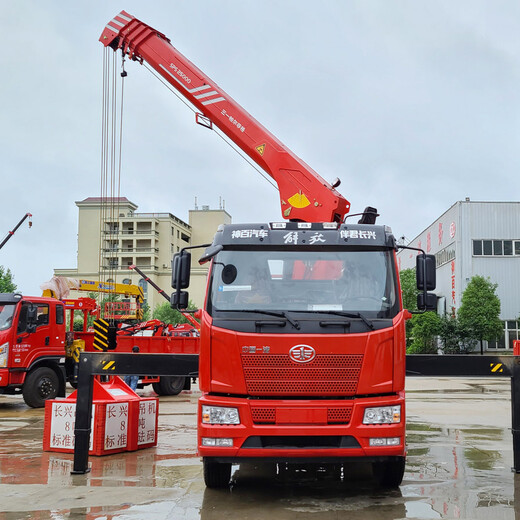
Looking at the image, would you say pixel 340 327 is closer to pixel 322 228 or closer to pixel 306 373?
pixel 306 373

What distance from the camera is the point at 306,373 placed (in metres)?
6.23

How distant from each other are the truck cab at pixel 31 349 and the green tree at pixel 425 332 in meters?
32.1

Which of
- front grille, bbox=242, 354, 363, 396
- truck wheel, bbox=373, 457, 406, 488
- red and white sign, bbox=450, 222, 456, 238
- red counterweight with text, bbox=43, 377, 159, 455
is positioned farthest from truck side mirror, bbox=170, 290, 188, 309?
red and white sign, bbox=450, 222, 456, 238

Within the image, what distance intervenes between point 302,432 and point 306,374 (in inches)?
20.1

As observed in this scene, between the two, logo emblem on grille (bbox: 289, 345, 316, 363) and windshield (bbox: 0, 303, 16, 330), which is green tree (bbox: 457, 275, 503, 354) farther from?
logo emblem on grille (bbox: 289, 345, 316, 363)

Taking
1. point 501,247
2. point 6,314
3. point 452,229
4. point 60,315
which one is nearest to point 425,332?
point 452,229

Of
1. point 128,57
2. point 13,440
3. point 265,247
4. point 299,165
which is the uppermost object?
point 128,57

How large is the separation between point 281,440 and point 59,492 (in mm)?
2422

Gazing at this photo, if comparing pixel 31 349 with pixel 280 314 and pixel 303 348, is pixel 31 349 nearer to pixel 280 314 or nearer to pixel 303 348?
pixel 280 314

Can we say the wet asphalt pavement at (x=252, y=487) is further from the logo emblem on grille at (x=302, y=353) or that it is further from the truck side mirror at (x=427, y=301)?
the truck side mirror at (x=427, y=301)

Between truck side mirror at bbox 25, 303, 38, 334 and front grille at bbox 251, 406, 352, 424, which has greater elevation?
truck side mirror at bbox 25, 303, 38, 334

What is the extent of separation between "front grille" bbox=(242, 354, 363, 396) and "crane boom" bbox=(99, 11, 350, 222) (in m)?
5.57

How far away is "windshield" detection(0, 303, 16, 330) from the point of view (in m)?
15.0

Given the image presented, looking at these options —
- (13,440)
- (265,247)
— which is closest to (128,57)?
(13,440)
